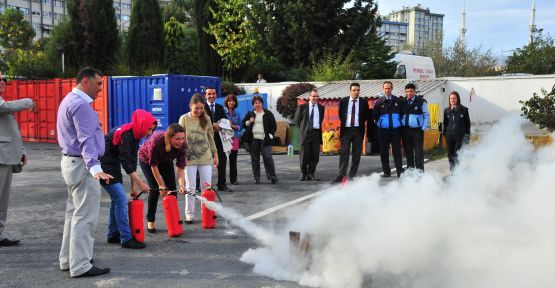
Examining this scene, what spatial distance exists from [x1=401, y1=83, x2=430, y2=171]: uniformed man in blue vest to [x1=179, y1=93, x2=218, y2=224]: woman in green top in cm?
465

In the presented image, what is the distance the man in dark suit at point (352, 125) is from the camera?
10.2 m

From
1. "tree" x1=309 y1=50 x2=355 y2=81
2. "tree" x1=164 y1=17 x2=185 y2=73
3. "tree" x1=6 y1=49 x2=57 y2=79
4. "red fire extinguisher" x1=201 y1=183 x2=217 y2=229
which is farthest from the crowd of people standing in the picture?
"tree" x1=164 y1=17 x2=185 y2=73

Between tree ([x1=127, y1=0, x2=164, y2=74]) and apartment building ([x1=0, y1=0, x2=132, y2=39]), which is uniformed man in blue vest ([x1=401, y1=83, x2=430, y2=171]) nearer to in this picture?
tree ([x1=127, y1=0, x2=164, y2=74])

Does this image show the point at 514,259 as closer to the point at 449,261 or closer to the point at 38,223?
the point at 449,261

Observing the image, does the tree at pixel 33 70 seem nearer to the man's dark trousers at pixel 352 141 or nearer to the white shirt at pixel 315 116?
the white shirt at pixel 315 116

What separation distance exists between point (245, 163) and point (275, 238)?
9.26 meters

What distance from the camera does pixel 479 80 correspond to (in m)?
18.0

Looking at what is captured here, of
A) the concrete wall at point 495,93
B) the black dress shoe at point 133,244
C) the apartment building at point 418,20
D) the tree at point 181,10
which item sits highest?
the apartment building at point 418,20

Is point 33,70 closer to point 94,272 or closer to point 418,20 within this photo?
point 94,272

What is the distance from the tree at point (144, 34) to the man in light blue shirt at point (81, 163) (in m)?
29.7

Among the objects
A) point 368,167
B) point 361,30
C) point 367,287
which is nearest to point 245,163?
point 368,167

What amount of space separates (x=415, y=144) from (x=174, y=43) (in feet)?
101

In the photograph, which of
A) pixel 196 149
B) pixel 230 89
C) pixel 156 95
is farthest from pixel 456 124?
pixel 230 89

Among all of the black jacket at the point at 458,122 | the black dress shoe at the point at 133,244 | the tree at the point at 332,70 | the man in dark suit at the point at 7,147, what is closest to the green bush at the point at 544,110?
the black jacket at the point at 458,122
